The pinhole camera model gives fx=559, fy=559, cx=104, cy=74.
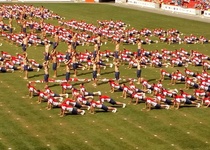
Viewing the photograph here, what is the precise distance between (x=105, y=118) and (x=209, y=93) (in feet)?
33.6

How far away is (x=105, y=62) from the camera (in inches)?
2323

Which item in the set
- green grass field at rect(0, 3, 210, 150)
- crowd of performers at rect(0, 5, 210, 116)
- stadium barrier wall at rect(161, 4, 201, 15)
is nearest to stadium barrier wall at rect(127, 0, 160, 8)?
stadium barrier wall at rect(161, 4, 201, 15)

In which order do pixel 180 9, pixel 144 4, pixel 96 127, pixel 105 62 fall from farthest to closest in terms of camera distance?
pixel 144 4
pixel 180 9
pixel 105 62
pixel 96 127

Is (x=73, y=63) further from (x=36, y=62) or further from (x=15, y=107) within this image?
(x=15, y=107)

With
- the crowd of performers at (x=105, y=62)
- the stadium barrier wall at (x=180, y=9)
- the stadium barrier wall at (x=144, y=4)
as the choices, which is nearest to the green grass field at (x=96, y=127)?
the crowd of performers at (x=105, y=62)

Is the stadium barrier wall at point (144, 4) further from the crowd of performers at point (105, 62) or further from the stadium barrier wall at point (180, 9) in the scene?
the crowd of performers at point (105, 62)

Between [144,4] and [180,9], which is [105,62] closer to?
[180,9]

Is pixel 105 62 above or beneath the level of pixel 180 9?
beneath

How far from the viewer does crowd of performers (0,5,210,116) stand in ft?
141

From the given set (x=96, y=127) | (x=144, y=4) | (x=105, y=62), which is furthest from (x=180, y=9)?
(x=96, y=127)

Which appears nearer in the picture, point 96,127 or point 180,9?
point 96,127

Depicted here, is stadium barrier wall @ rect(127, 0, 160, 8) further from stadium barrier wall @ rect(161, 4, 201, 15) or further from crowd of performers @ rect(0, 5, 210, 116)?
crowd of performers @ rect(0, 5, 210, 116)

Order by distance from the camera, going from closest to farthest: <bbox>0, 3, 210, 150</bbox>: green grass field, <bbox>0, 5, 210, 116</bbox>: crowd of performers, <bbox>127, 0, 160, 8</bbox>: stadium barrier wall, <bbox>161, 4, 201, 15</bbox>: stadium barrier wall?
<bbox>0, 3, 210, 150</bbox>: green grass field
<bbox>0, 5, 210, 116</bbox>: crowd of performers
<bbox>161, 4, 201, 15</bbox>: stadium barrier wall
<bbox>127, 0, 160, 8</bbox>: stadium barrier wall

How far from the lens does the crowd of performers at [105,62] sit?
4291 cm
